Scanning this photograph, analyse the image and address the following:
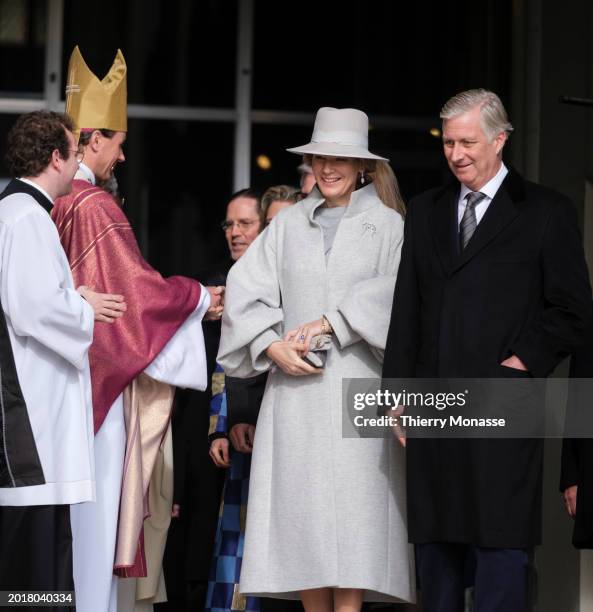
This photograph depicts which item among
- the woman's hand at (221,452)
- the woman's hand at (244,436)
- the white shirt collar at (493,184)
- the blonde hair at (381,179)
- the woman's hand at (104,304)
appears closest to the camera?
the white shirt collar at (493,184)

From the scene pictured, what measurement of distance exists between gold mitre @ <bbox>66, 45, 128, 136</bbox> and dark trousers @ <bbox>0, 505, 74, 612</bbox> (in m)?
1.40

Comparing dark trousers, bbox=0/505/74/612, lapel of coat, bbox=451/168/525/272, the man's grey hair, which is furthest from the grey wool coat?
dark trousers, bbox=0/505/74/612

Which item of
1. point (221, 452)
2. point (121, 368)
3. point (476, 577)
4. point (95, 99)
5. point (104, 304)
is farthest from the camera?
point (221, 452)

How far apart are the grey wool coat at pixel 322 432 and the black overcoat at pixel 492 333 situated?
0.25 metres

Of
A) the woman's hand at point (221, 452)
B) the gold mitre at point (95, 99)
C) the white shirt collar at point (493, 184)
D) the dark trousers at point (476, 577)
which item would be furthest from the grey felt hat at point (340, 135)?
the dark trousers at point (476, 577)

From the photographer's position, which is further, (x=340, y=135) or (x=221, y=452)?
(x=221, y=452)

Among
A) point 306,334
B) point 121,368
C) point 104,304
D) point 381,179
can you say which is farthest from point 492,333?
point 121,368

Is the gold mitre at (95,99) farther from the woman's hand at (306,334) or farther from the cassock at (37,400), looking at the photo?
the woman's hand at (306,334)

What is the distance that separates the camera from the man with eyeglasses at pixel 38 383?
13.1ft

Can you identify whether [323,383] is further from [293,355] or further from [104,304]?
[104,304]

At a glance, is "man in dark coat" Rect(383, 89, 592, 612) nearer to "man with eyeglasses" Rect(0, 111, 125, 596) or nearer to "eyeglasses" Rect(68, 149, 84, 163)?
"man with eyeglasses" Rect(0, 111, 125, 596)

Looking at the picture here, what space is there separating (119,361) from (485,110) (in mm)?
1420

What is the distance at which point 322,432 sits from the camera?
4.31m

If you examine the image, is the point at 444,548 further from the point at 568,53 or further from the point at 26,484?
the point at 568,53
